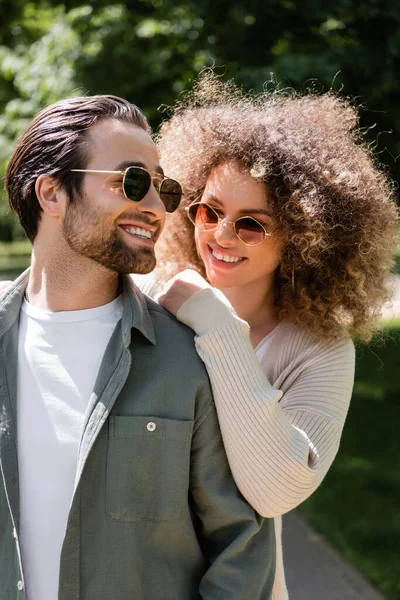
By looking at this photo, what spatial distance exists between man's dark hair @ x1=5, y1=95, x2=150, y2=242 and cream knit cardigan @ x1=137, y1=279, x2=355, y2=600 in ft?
1.87

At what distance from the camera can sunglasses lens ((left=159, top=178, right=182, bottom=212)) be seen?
2.76 m

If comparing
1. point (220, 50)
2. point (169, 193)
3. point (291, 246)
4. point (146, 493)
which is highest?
point (169, 193)

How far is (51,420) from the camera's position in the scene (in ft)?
8.17

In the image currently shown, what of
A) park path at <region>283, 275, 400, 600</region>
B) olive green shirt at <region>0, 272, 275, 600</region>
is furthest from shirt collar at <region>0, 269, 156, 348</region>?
park path at <region>283, 275, 400, 600</region>

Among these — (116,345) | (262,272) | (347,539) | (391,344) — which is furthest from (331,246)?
(391,344)

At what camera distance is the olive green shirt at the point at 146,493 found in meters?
2.41

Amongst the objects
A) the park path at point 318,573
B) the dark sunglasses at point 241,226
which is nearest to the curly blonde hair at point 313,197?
the dark sunglasses at point 241,226

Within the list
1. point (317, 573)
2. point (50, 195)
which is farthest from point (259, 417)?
point (317, 573)

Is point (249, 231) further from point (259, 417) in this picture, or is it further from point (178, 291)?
point (259, 417)

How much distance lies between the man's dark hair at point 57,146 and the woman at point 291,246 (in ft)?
1.72

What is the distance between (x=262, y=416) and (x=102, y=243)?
2.35ft

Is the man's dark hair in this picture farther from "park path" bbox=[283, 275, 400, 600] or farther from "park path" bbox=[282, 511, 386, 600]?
"park path" bbox=[282, 511, 386, 600]

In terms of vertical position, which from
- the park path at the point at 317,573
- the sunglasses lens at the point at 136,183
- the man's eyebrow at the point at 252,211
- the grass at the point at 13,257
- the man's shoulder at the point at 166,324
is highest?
the sunglasses lens at the point at 136,183

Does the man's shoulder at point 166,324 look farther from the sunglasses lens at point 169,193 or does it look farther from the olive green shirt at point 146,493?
the sunglasses lens at point 169,193
